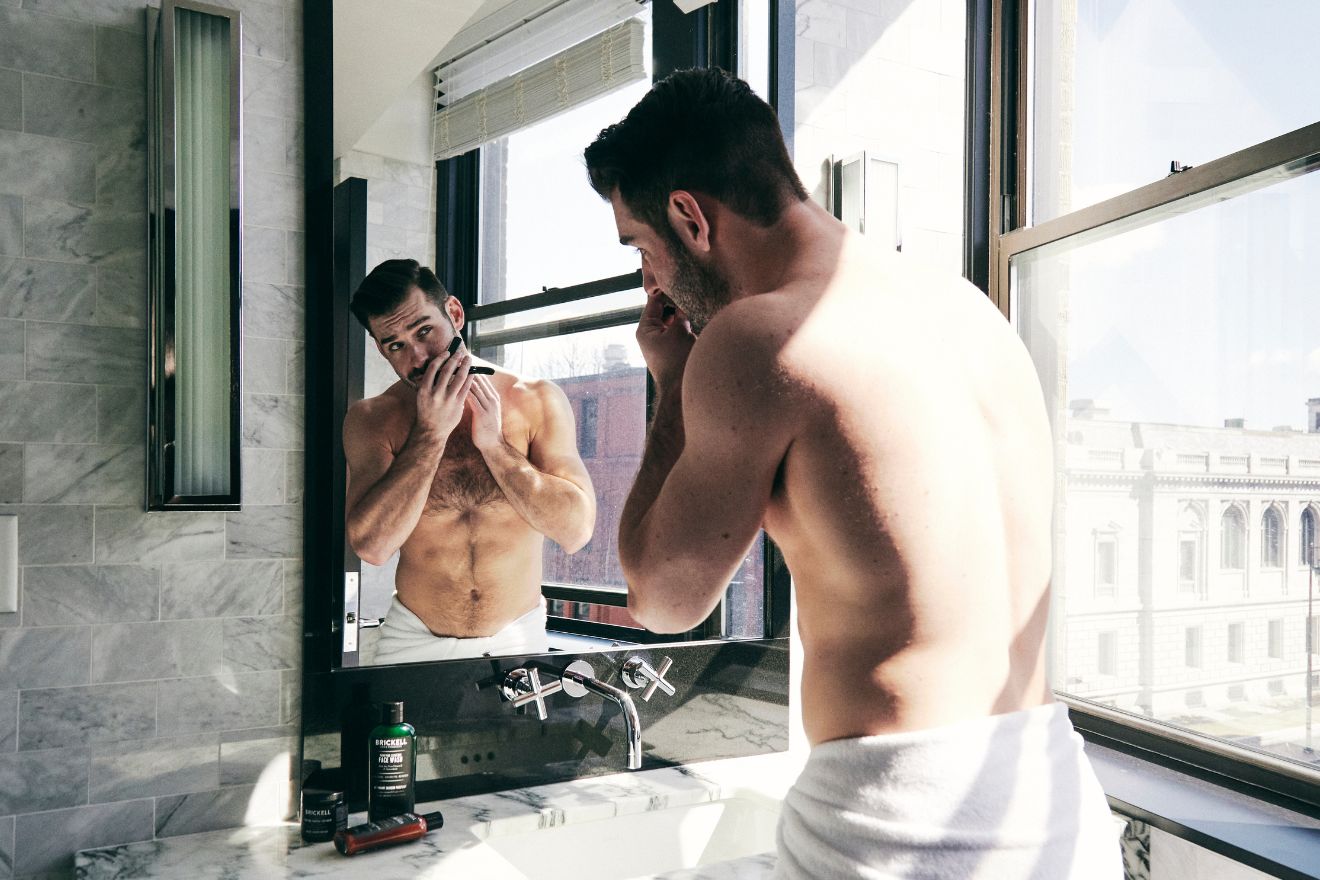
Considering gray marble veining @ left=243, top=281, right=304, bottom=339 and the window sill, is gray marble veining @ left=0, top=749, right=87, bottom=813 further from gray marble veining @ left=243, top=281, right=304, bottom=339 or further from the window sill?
the window sill

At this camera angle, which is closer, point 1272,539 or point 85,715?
point 85,715

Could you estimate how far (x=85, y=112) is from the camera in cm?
136

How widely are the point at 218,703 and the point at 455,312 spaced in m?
0.67

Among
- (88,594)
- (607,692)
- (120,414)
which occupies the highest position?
(120,414)

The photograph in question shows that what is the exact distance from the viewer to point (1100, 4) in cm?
190

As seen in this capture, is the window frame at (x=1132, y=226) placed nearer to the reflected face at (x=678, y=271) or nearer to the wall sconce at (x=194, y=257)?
the reflected face at (x=678, y=271)

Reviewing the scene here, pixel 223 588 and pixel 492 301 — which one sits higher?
pixel 492 301

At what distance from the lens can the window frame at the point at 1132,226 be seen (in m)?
1.45

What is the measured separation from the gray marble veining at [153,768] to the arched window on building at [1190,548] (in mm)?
1590

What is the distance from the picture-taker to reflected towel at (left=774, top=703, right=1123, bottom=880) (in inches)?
35.6

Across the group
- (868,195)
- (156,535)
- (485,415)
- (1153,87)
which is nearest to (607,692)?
(485,415)

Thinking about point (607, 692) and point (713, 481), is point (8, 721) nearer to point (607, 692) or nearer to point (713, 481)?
point (607, 692)

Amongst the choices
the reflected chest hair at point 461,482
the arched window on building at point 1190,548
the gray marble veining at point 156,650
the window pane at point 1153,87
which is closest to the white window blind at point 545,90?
the reflected chest hair at point 461,482

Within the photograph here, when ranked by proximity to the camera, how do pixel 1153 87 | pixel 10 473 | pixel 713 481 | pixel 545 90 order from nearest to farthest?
pixel 713 481, pixel 10 473, pixel 545 90, pixel 1153 87
